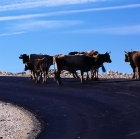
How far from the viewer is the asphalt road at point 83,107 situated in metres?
17.2

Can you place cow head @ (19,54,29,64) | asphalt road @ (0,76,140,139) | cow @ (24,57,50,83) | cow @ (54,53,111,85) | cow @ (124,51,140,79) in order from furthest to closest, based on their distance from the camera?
cow head @ (19,54,29,64), cow @ (124,51,140,79), cow @ (24,57,50,83), cow @ (54,53,111,85), asphalt road @ (0,76,140,139)

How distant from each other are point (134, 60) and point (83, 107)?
631 inches

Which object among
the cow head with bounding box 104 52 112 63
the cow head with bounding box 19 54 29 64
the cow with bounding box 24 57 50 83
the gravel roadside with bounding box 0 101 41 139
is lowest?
the gravel roadside with bounding box 0 101 41 139

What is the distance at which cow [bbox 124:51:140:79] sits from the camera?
1453 inches

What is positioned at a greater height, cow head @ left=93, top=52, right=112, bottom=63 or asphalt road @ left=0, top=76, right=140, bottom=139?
cow head @ left=93, top=52, right=112, bottom=63

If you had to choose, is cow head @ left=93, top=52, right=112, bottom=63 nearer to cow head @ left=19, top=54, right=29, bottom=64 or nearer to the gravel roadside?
cow head @ left=19, top=54, right=29, bottom=64

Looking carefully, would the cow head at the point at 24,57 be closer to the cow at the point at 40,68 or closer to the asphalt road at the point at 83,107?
the cow at the point at 40,68

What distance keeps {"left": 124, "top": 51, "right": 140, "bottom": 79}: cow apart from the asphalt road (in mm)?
5139

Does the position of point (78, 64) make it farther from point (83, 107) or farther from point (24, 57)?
point (83, 107)

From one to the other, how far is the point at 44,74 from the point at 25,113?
12.3 meters

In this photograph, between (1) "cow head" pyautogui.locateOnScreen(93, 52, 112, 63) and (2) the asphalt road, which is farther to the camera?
(1) "cow head" pyautogui.locateOnScreen(93, 52, 112, 63)

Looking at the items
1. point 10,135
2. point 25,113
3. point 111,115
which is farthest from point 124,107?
point 10,135

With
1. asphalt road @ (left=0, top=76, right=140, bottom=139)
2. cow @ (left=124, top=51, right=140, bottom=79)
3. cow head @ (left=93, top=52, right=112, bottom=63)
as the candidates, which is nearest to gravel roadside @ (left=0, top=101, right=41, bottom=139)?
asphalt road @ (left=0, top=76, right=140, bottom=139)

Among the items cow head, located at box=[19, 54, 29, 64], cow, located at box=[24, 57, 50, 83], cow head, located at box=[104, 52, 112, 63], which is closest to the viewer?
cow, located at box=[24, 57, 50, 83]
